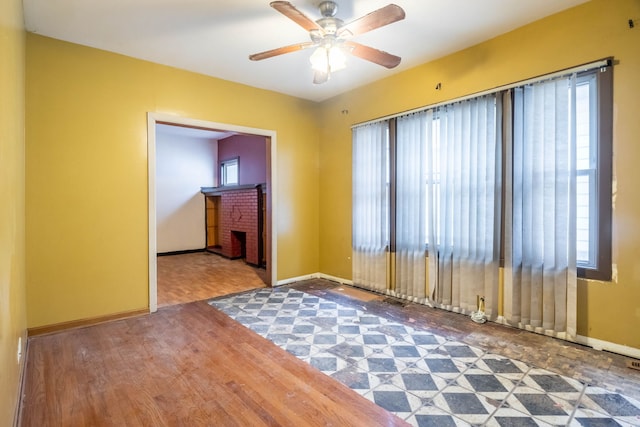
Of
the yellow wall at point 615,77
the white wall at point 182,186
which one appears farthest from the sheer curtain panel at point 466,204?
the white wall at point 182,186

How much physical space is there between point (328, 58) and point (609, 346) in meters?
3.15

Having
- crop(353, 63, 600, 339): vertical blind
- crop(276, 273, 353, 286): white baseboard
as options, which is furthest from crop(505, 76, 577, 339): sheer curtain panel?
crop(276, 273, 353, 286): white baseboard

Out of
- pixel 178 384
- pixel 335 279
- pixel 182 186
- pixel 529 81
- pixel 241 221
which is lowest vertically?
pixel 178 384

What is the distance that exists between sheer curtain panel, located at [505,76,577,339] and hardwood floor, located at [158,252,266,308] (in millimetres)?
3224

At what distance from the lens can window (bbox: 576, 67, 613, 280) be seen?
2385 millimetres

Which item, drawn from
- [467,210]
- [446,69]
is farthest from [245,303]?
[446,69]

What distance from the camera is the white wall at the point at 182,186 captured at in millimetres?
7051

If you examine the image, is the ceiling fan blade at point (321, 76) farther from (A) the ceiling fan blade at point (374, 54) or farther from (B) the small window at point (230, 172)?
(B) the small window at point (230, 172)

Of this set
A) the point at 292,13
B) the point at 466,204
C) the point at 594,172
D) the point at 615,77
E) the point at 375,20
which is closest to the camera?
the point at 292,13

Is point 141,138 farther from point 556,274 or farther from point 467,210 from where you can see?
point 556,274

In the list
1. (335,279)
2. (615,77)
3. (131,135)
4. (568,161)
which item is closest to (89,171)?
(131,135)

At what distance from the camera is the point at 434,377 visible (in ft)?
6.80

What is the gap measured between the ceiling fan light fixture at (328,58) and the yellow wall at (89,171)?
73.1 inches

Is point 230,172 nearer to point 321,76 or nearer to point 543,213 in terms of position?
point 321,76
